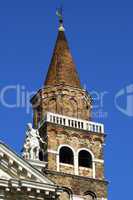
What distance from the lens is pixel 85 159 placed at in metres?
49.8

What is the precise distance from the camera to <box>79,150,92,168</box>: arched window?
4947 cm

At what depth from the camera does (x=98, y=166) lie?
49.3 meters

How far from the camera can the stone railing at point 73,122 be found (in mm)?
49625

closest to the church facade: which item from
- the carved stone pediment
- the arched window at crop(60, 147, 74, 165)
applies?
the arched window at crop(60, 147, 74, 165)

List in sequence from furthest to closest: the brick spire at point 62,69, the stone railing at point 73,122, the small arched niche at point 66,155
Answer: the brick spire at point 62,69
the stone railing at point 73,122
the small arched niche at point 66,155

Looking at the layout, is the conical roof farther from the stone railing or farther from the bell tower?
the stone railing

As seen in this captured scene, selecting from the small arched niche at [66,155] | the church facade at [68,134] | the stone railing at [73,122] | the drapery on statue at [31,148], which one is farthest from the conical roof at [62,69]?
the drapery on statue at [31,148]

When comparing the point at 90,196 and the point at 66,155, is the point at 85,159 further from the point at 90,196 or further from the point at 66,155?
the point at 90,196

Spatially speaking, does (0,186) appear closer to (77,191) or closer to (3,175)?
(3,175)

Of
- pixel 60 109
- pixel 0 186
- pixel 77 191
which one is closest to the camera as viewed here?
pixel 0 186

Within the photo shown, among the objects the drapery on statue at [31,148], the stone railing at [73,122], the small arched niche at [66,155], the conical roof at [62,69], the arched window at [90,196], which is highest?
the conical roof at [62,69]

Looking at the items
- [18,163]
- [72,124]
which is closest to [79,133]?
[72,124]

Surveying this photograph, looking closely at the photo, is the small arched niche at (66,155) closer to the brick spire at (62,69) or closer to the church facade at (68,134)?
the church facade at (68,134)

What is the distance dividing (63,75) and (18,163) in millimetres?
21611
